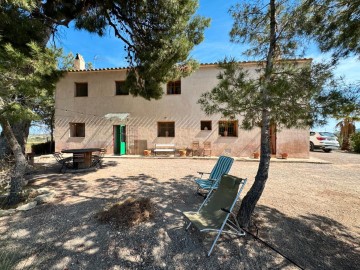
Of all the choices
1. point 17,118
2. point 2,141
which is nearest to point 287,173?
point 17,118

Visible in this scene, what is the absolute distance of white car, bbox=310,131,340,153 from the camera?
1499 centimetres

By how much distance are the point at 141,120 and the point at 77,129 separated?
5.25m

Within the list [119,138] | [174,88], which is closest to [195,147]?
[174,88]

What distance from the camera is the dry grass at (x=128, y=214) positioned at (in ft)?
Result: 11.9

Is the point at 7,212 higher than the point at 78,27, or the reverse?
the point at 78,27

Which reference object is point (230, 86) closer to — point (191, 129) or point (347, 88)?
point (347, 88)

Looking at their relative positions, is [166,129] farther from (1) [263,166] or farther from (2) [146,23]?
(1) [263,166]

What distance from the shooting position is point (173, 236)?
3277 mm

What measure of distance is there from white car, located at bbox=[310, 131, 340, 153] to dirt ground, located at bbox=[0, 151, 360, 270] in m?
11.7

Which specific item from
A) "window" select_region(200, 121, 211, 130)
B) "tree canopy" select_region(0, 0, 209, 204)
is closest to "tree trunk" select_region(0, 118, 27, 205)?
"tree canopy" select_region(0, 0, 209, 204)

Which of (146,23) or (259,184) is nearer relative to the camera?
(259,184)

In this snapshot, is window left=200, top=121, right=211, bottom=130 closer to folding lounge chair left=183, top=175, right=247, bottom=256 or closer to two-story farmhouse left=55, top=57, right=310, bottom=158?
two-story farmhouse left=55, top=57, right=310, bottom=158

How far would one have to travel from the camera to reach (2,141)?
834 cm

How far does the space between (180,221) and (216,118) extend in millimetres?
9597
